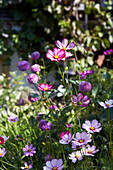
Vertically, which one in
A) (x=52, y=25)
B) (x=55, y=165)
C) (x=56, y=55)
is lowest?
(x=55, y=165)

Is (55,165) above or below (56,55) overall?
below

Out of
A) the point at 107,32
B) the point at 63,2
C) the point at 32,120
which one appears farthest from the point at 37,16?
the point at 32,120

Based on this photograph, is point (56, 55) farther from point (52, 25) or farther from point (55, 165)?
point (52, 25)

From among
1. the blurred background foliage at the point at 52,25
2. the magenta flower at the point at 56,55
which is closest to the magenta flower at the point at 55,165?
the magenta flower at the point at 56,55

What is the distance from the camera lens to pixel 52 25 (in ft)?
11.0

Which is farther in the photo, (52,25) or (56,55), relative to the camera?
(52,25)

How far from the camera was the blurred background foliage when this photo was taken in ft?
10.7

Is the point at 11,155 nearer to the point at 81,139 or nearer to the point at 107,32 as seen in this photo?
the point at 81,139

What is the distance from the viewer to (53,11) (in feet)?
10.8

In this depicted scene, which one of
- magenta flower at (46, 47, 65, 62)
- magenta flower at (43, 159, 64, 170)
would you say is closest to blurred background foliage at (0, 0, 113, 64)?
magenta flower at (46, 47, 65, 62)

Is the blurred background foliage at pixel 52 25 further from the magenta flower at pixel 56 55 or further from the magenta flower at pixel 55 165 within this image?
→ the magenta flower at pixel 55 165

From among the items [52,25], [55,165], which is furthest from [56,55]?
[52,25]

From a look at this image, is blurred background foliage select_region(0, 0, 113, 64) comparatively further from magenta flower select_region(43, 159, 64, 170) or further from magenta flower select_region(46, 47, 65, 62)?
magenta flower select_region(43, 159, 64, 170)

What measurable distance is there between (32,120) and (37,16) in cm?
250
